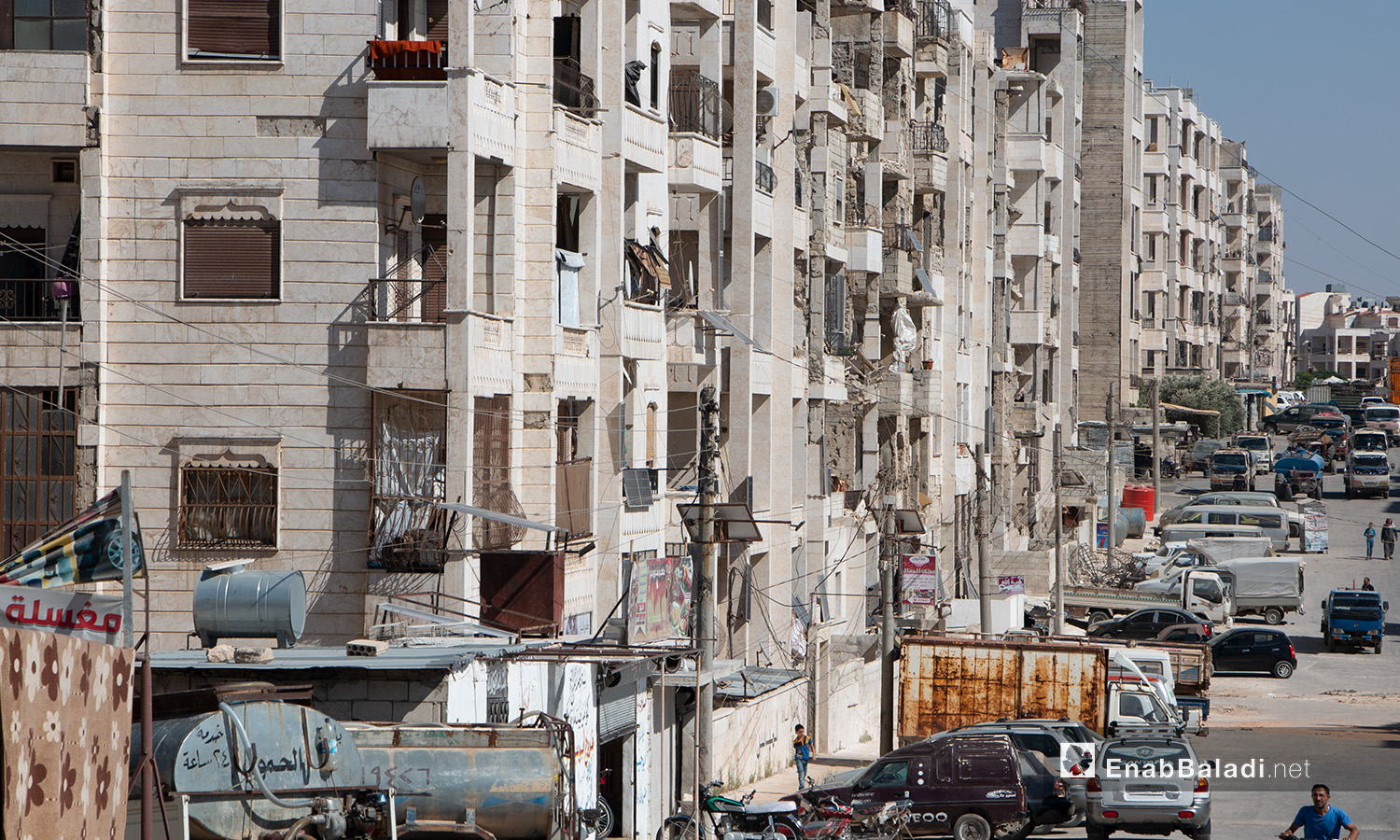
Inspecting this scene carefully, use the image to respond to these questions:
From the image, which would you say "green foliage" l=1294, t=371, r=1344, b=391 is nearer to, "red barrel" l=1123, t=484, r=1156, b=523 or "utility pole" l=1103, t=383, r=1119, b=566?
"utility pole" l=1103, t=383, r=1119, b=566

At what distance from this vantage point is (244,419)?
76.2ft

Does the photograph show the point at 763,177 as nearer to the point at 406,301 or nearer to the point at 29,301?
the point at 406,301

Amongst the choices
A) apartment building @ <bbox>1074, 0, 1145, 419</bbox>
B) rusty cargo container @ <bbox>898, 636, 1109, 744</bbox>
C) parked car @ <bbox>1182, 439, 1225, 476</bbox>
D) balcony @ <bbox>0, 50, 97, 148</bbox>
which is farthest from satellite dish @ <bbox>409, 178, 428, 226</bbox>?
parked car @ <bbox>1182, 439, 1225, 476</bbox>

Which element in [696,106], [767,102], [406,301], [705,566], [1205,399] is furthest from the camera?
[1205,399]

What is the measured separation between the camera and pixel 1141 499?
73812mm

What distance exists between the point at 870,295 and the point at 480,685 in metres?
27.8

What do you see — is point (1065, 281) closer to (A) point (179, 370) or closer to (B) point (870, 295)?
(B) point (870, 295)

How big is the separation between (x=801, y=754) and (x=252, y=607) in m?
13.5

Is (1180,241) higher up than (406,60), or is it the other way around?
(1180,241)

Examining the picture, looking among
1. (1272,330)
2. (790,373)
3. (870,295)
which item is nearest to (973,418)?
(870,295)

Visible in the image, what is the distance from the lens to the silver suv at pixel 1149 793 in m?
21.5

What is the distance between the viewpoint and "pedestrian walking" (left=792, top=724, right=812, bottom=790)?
29.7 m


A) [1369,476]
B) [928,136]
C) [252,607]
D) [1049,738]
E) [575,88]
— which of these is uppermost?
[928,136]

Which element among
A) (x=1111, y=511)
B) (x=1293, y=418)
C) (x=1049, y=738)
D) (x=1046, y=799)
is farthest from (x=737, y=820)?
(x=1293, y=418)
